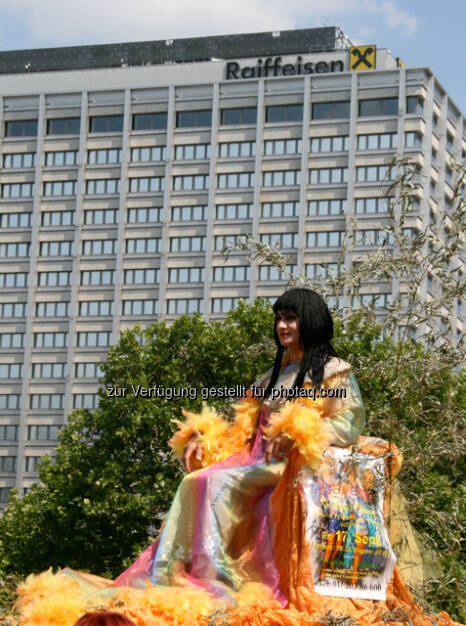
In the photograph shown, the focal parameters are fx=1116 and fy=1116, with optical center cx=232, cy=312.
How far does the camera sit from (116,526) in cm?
3155

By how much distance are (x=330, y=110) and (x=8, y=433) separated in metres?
36.6

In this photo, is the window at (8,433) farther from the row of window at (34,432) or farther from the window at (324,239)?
the window at (324,239)

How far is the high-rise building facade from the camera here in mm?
87750

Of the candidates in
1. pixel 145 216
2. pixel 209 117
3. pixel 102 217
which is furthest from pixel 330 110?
pixel 102 217

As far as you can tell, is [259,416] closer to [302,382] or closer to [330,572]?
[302,382]

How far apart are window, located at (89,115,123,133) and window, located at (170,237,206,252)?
11.0m

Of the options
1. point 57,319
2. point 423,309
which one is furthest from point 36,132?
point 423,309

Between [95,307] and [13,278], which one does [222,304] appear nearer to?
[95,307]

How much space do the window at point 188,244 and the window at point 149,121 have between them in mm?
9642

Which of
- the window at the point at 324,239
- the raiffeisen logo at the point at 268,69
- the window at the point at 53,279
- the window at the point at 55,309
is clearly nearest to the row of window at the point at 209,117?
the raiffeisen logo at the point at 268,69

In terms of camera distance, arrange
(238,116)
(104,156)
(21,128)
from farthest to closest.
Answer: (21,128), (104,156), (238,116)

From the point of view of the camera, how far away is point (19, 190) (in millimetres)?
94250

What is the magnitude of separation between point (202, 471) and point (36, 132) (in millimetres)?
88232

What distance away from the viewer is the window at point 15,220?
9388cm
